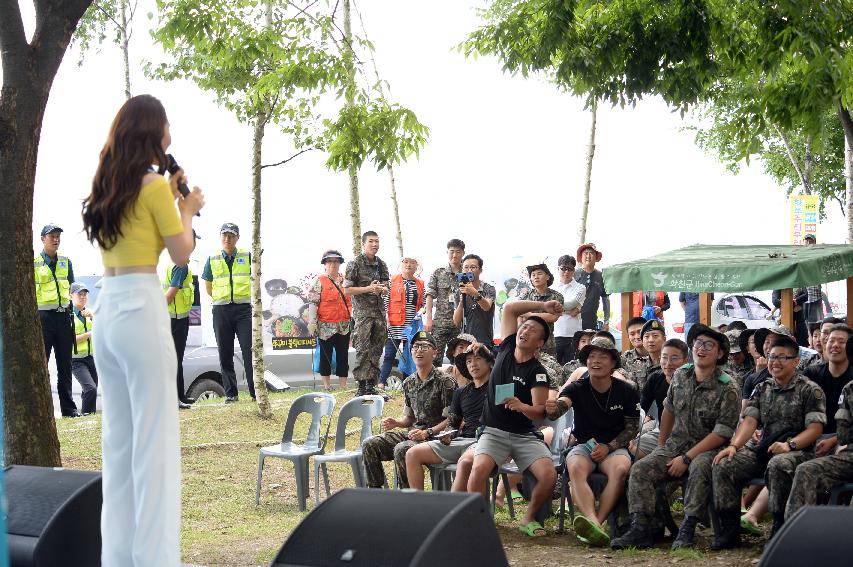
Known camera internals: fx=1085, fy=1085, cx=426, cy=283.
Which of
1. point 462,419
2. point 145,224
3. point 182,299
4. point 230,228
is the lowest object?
point 462,419

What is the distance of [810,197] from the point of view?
20578mm

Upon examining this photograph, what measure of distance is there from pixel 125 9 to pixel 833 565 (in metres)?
14.6

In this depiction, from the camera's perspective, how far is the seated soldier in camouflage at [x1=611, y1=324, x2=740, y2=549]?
663 centimetres

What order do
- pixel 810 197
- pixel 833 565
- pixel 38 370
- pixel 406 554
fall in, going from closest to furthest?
1. pixel 833 565
2. pixel 406 554
3. pixel 38 370
4. pixel 810 197

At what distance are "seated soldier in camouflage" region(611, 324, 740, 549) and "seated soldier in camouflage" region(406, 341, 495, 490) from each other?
4.16 feet

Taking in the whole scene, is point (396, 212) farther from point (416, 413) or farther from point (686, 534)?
point (686, 534)

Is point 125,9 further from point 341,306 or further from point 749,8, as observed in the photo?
point 749,8

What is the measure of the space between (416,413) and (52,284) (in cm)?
532

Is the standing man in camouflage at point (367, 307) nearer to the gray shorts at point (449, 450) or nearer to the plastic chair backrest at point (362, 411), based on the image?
the plastic chair backrest at point (362, 411)

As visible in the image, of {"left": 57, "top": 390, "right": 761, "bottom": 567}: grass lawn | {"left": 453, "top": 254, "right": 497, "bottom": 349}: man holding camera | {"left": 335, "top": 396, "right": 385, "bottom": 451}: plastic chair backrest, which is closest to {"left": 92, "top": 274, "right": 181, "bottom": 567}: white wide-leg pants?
{"left": 57, "top": 390, "right": 761, "bottom": 567}: grass lawn

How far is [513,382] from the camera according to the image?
22.8 feet

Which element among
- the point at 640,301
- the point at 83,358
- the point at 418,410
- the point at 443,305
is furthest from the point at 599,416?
the point at 640,301

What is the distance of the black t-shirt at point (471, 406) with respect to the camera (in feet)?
25.1

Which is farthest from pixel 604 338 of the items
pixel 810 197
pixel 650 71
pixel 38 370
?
pixel 810 197
